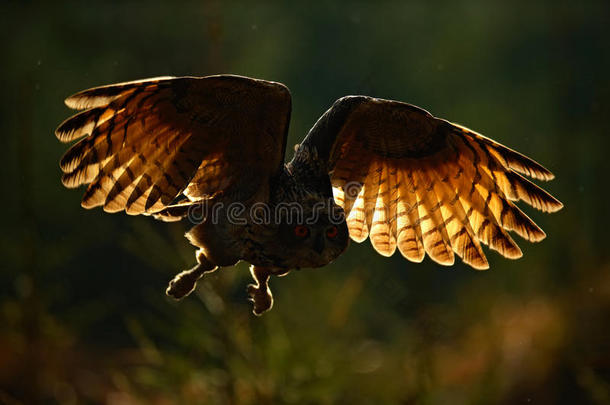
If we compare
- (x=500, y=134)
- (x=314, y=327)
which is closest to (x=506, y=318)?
(x=314, y=327)

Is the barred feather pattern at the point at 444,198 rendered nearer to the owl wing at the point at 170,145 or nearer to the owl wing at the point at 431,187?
the owl wing at the point at 431,187

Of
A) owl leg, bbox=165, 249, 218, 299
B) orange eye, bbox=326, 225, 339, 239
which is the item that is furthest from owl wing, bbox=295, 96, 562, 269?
owl leg, bbox=165, 249, 218, 299

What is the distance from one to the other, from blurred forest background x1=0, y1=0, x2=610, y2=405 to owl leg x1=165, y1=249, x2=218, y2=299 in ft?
3.02

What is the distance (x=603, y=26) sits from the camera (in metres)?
9.70

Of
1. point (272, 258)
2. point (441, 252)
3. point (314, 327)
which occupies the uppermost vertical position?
point (272, 258)

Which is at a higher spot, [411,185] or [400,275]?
[411,185]

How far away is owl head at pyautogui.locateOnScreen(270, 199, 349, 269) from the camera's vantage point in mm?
1521

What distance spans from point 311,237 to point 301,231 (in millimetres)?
29

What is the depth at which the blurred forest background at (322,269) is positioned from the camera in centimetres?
317

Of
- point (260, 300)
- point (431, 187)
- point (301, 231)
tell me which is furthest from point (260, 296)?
point (431, 187)

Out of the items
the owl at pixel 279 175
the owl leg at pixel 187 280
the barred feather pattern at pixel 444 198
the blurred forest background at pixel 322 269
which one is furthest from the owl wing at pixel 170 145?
the blurred forest background at pixel 322 269

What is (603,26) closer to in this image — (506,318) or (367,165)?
(506,318)

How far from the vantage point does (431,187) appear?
2164 millimetres

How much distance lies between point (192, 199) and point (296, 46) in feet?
26.0
